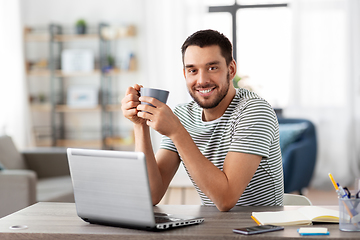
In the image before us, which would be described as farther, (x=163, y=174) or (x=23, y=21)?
(x=23, y=21)

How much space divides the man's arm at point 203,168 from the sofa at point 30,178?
168cm

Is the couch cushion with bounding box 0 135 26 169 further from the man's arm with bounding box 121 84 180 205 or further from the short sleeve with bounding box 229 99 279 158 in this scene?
the short sleeve with bounding box 229 99 279 158

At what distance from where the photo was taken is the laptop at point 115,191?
3.29ft

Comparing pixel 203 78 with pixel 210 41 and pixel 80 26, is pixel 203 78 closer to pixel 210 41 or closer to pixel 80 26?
pixel 210 41

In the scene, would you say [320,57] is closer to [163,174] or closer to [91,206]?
[163,174]

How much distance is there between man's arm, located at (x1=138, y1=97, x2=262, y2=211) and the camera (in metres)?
1.26

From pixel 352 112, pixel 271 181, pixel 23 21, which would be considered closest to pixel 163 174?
pixel 271 181

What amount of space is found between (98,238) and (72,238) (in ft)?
0.20

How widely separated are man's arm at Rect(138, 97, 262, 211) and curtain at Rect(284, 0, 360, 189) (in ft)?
11.9

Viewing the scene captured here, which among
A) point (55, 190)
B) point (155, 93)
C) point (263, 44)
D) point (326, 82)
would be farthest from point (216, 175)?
point (263, 44)

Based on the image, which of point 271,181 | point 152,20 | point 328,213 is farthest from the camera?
point 152,20

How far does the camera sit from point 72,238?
3.34 ft

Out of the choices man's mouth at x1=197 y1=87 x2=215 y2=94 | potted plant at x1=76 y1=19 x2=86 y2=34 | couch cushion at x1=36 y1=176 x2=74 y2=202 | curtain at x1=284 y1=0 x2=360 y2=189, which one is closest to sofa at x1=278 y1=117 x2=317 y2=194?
curtain at x1=284 y1=0 x2=360 y2=189

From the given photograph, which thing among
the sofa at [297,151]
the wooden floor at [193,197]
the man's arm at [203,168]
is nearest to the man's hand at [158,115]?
the man's arm at [203,168]
